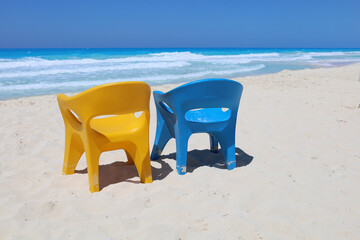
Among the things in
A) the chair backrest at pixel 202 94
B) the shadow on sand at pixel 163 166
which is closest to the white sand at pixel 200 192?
the shadow on sand at pixel 163 166

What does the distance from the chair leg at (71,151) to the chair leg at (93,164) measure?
A: 421 millimetres

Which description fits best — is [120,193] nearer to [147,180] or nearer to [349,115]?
[147,180]

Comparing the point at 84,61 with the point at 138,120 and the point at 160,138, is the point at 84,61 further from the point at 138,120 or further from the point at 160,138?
the point at 138,120

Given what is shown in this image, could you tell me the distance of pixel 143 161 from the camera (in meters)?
2.77

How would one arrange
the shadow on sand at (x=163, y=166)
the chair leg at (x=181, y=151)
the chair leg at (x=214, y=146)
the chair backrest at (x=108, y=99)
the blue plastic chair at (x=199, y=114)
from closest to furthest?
1. the chair backrest at (x=108, y=99)
2. the blue plastic chair at (x=199, y=114)
3. the chair leg at (x=181, y=151)
4. the shadow on sand at (x=163, y=166)
5. the chair leg at (x=214, y=146)

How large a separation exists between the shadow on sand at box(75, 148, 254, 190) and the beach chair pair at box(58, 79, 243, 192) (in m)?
0.20

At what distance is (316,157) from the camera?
3.29 metres

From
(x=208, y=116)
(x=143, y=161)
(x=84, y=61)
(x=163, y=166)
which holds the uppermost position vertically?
(x=84, y=61)

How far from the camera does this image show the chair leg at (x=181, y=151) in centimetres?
286

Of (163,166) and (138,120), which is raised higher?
(138,120)

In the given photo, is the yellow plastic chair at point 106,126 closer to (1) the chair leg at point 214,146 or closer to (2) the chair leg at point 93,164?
(2) the chair leg at point 93,164

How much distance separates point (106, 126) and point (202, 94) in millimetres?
1007

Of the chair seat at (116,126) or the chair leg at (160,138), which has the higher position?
the chair seat at (116,126)

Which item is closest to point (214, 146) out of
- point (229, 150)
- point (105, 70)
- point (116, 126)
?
point (229, 150)
